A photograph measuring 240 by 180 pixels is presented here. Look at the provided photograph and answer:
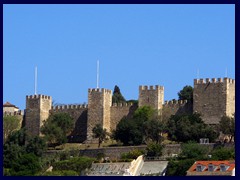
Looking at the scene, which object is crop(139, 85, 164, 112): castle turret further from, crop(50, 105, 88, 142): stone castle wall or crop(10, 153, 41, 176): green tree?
crop(10, 153, 41, 176): green tree

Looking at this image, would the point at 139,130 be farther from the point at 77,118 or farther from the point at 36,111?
the point at 36,111

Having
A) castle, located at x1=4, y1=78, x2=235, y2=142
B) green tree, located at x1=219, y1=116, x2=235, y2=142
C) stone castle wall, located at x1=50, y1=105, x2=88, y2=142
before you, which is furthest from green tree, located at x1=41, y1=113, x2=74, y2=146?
green tree, located at x1=219, y1=116, x2=235, y2=142

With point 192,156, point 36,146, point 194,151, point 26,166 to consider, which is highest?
point 36,146

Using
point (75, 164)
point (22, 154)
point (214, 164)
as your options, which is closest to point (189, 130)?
point (75, 164)
